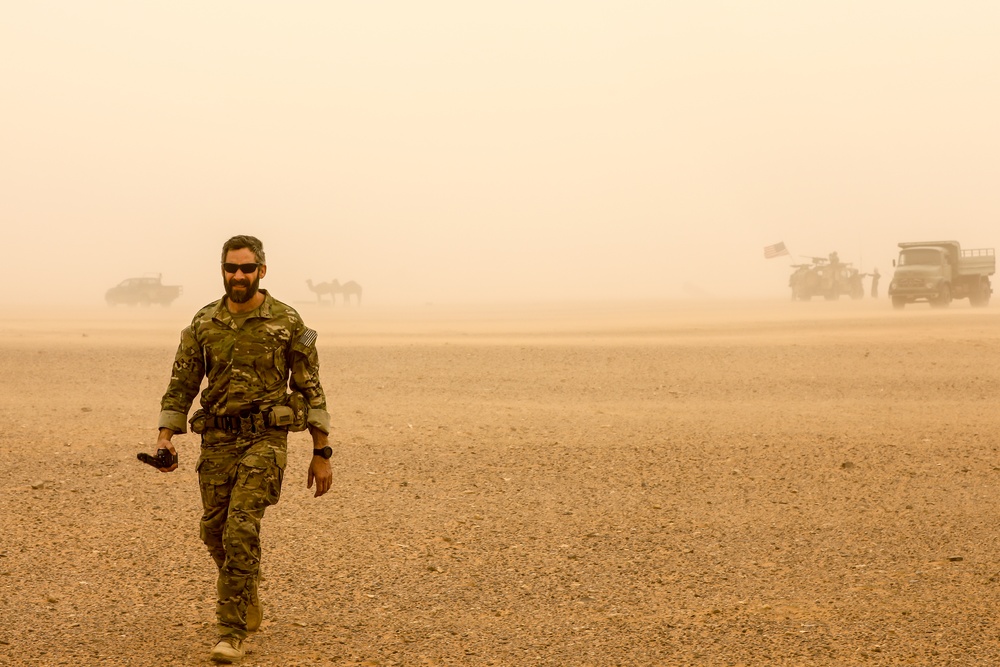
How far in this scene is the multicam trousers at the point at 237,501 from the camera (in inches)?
190

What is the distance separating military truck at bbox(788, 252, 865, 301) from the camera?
53.1 m

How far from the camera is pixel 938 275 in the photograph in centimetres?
3625

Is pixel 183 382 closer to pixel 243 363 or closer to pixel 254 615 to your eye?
pixel 243 363

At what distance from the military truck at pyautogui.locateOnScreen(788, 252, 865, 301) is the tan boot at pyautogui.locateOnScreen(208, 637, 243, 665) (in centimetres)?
5048

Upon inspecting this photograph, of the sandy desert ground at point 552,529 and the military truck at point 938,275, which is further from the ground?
the military truck at point 938,275

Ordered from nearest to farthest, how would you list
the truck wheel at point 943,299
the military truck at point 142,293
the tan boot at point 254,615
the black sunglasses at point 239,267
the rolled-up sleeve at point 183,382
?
the black sunglasses at point 239,267 < the rolled-up sleeve at point 183,382 < the tan boot at point 254,615 < the truck wheel at point 943,299 < the military truck at point 142,293

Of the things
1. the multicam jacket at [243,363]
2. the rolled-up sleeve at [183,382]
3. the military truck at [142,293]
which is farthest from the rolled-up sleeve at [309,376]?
the military truck at [142,293]

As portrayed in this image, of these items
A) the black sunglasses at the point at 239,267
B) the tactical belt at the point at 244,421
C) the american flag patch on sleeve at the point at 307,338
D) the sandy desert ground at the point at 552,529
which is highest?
the black sunglasses at the point at 239,267

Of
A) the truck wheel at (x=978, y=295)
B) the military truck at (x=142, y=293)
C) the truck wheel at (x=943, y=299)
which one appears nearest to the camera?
the truck wheel at (x=943, y=299)

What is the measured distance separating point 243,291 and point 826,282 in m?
51.0

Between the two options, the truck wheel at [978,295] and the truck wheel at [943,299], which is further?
the truck wheel at [978,295]

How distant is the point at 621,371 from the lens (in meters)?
17.2

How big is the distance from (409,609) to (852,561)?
2682 mm

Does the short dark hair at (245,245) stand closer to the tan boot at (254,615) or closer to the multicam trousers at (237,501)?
the multicam trousers at (237,501)
